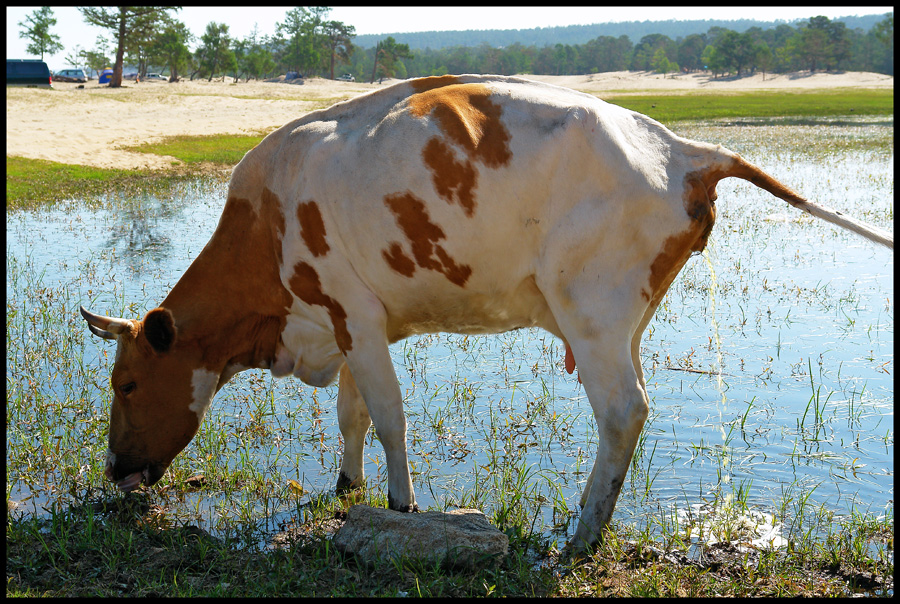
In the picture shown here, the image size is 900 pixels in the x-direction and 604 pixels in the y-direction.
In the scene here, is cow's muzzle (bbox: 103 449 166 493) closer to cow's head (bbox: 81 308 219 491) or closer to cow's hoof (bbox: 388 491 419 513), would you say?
cow's head (bbox: 81 308 219 491)

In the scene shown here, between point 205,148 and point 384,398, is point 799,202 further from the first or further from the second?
point 205,148

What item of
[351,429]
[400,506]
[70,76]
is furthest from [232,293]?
[70,76]

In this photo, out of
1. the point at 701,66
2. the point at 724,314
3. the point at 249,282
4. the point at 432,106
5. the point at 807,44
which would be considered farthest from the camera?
the point at 701,66

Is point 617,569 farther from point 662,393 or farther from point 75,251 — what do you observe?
point 75,251

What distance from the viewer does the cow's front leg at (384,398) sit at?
450 centimetres

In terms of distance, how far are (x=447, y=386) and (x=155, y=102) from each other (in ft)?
121

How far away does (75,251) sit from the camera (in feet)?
37.9

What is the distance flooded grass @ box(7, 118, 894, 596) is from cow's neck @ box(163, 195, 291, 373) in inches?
36.7

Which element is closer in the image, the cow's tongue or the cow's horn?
the cow's horn

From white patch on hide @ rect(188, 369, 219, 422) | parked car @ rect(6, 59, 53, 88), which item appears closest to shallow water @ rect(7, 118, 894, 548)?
white patch on hide @ rect(188, 369, 219, 422)

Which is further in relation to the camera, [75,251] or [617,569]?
[75,251]

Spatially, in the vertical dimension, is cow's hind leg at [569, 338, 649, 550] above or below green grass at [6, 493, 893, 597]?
above

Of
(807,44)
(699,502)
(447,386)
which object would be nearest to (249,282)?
(447,386)

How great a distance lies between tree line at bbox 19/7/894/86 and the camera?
7150 centimetres
